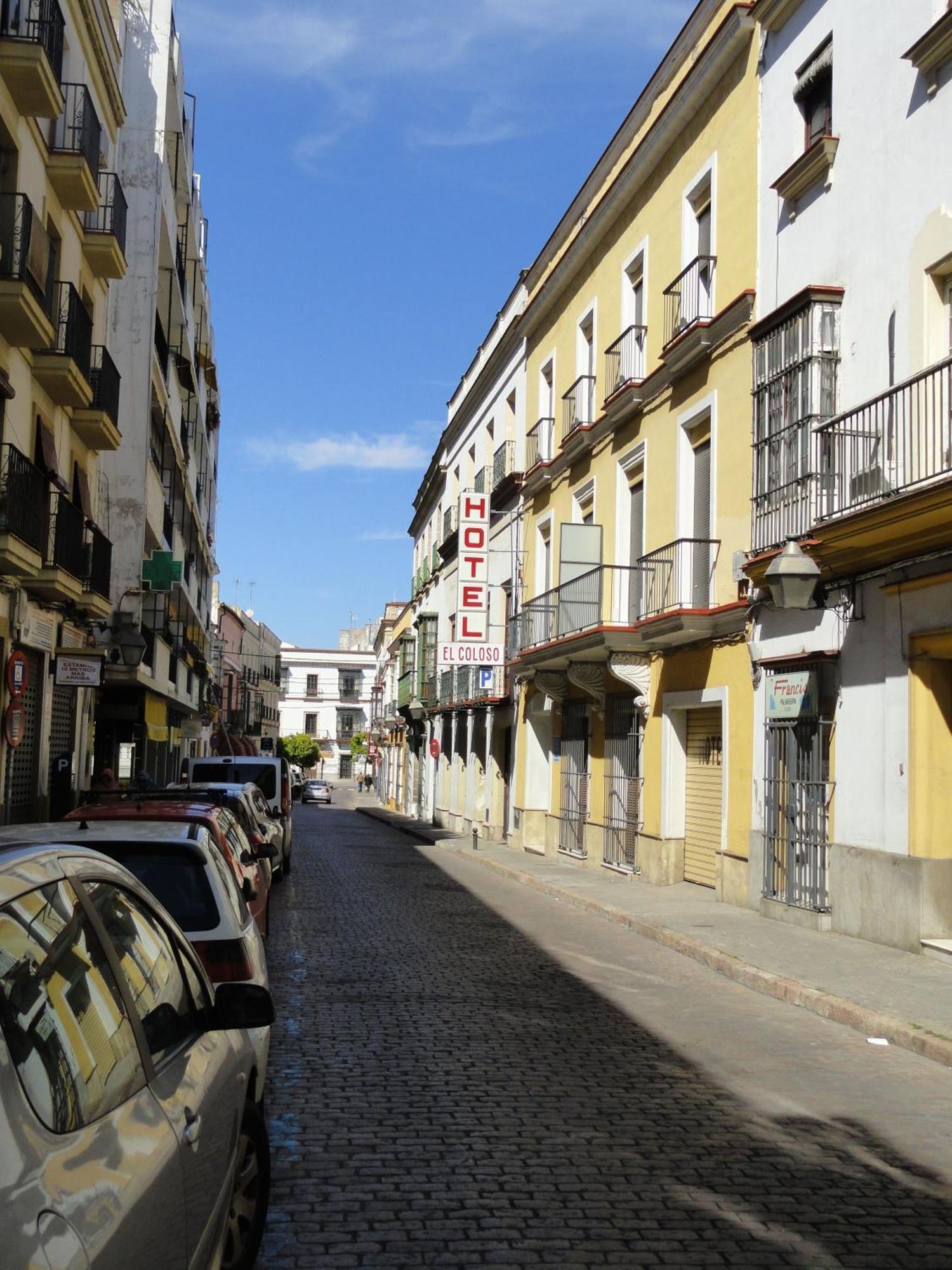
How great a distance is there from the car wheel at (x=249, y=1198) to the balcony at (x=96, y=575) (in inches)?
603

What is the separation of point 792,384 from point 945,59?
3.55 m

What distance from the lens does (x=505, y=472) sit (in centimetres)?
3161

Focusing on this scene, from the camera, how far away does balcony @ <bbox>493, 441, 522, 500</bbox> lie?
29.5 m

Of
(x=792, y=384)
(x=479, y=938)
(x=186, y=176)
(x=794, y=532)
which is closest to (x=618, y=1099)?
(x=479, y=938)

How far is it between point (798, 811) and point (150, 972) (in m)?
11.7

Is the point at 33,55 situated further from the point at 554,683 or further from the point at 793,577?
the point at 554,683

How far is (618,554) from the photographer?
21766 mm

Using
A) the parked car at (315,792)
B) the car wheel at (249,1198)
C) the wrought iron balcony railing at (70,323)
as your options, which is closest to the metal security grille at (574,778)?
the wrought iron balcony railing at (70,323)

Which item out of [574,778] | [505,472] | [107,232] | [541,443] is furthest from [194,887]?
[505,472]

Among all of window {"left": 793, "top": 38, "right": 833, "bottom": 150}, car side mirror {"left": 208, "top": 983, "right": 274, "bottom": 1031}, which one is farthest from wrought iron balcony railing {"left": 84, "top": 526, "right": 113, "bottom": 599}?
car side mirror {"left": 208, "top": 983, "right": 274, "bottom": 1031}

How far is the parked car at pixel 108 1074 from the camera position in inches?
83.5

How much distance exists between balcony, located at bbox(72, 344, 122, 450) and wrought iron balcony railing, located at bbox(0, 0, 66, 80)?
185 inches

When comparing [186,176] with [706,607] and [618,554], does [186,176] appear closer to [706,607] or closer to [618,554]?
[618,554]

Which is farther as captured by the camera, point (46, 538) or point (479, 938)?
point (46, 538)
